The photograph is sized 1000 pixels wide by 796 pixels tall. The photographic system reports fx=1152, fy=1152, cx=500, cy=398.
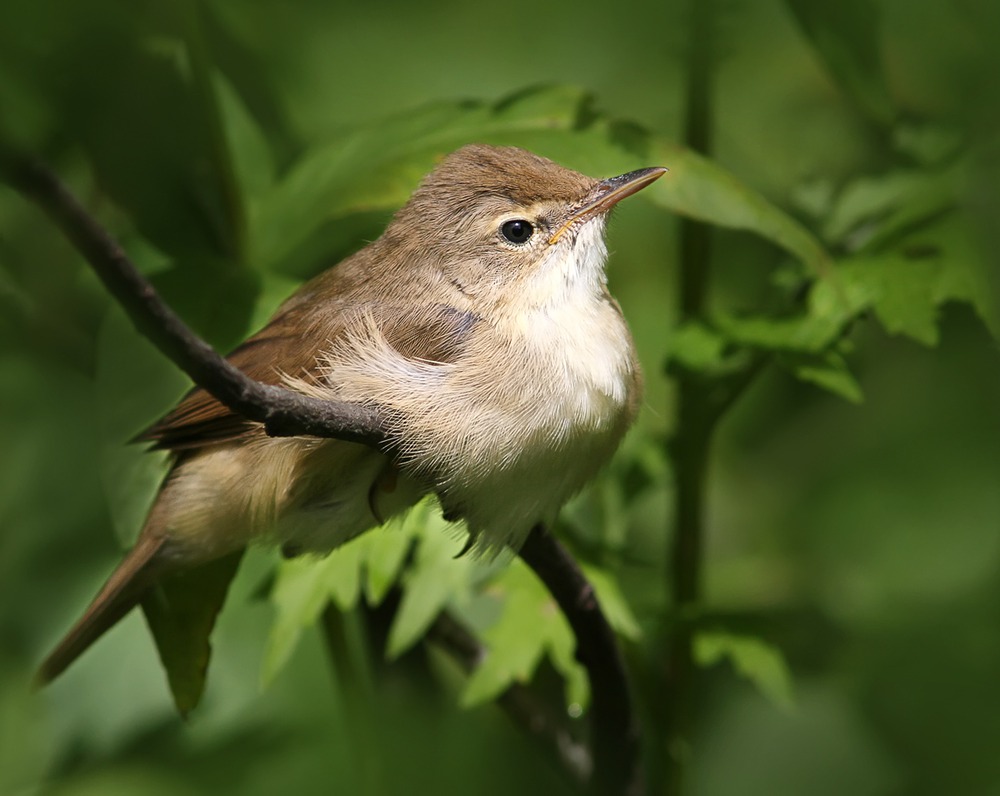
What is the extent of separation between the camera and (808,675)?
3.10 m

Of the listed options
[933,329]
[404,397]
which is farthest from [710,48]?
[404,397]

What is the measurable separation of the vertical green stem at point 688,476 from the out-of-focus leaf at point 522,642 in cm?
25

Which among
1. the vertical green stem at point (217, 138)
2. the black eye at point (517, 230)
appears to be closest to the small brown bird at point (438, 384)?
the black eye at point (517, 230)

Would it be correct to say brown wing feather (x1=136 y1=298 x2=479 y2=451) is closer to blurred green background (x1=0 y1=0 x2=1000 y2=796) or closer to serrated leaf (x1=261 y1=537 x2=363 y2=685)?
blurred green background (x1=0 y1=0 x2=1000 y2=796)

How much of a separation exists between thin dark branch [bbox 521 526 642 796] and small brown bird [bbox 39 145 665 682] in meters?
0.07

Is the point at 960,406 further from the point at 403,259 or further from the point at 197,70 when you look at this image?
the point at 197,70

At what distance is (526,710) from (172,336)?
175 centimetres

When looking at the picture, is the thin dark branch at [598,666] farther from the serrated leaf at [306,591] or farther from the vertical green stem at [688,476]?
the serrated leaf at [306,591]

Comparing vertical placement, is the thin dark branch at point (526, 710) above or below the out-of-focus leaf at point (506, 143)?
below

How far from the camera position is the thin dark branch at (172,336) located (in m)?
1.06

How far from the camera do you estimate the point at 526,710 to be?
110 inches

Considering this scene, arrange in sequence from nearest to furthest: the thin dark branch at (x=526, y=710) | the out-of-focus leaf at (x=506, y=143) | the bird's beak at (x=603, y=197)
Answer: the out-of-focus leaf at (x=506, y=143) < the bird's beak at (x=603, y=197) < the thin dark branch at (x=526, y=710)

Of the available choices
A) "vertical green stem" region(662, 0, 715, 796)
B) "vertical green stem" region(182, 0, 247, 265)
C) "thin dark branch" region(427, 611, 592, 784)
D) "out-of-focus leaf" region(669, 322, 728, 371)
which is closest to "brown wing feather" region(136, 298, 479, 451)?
"vertical green stem" region(182, 0, 247, 265)

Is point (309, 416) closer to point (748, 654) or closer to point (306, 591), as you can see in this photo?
point (306, 591)
